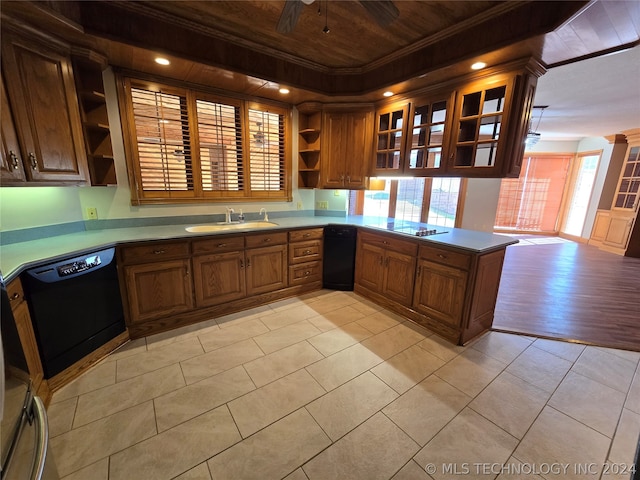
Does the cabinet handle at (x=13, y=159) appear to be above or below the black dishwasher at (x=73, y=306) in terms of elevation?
above

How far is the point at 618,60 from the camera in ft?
8.54

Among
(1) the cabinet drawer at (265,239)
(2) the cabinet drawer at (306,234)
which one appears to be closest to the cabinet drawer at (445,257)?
(2) the cabinet drawer at (306,234)

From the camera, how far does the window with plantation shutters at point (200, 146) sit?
269cm

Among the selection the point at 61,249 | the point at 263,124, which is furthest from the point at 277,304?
the point at 263,124

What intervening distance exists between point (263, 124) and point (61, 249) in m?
2.39

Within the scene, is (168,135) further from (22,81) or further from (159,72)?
(22,81)

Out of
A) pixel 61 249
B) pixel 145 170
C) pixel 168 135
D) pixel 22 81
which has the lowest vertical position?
pixel 61 249

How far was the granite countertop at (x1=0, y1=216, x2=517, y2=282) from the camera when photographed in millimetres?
1732

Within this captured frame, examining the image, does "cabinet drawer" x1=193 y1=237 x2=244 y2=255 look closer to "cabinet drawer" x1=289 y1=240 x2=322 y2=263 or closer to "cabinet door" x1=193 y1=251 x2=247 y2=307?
"cabinet door" x1=193 y1=251 x2=247 y2=307

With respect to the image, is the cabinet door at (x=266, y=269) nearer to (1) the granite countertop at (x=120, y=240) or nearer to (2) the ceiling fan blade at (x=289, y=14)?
(1) the granite countertop at (x=120, y=240)

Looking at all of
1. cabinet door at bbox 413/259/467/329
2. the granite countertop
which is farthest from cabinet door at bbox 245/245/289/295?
cabinet door at bbox 413/259/467/329

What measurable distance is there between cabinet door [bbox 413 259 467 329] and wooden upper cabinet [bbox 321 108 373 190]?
149 centimetres

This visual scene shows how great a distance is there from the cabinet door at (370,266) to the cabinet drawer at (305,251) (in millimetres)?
525

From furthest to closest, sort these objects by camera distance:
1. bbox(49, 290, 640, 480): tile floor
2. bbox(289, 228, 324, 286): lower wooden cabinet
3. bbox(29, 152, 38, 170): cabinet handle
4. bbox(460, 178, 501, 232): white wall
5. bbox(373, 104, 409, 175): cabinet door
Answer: bbox(460, 178, 501, 232): white wall, bbox(289, 228, 324, 286): lower wooden cabinet, bbox(373, 104, 409, 175): cabinet door, bbox(29, 152, 38, 170): cabinet handle, bbox(49, 290, 640, 480): tile floor
